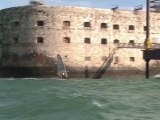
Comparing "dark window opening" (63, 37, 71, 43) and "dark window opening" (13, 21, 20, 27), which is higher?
"dark window opening" (13, 21, 20, 27)

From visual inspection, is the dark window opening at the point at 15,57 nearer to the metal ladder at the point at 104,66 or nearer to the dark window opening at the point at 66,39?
the dark window opening at the point at 66,39

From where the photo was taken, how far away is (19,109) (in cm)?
1638

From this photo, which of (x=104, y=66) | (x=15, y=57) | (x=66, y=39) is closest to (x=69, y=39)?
(x=66, y=39)

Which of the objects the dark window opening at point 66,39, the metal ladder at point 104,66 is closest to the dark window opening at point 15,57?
the dark window opening at point 66,39

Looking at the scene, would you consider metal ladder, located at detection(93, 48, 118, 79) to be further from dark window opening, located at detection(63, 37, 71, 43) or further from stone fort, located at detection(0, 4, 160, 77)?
dark window opening, located at detection(63, 37, 71, 43)

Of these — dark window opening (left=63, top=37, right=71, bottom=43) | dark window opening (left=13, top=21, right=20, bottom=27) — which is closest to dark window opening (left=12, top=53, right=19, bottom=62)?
dark window opening (left=13, top=21, right=20, bottom=27)

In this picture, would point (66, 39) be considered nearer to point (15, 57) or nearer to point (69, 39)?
point (69, 39)

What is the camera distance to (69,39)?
41531 millimetres

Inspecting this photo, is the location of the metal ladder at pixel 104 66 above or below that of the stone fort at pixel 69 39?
below

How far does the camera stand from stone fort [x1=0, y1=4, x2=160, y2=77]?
4091 centimetres

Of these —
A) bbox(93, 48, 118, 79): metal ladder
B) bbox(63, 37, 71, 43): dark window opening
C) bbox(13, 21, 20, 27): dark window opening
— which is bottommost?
bbox(93, 48, 118, 79): metal ladder

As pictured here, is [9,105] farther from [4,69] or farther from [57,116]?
[4,69]

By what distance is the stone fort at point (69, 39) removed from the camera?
40906mm

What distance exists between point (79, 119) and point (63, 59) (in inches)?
1048
